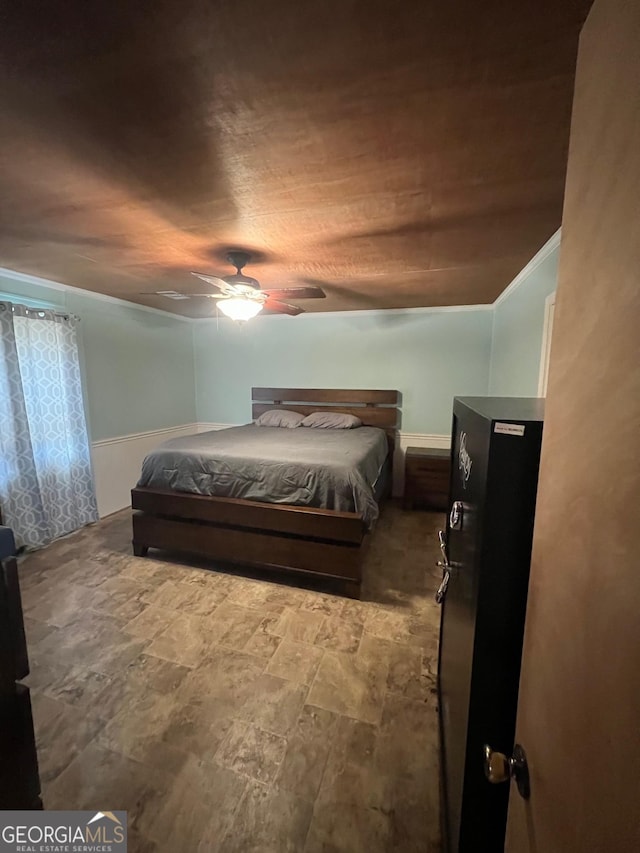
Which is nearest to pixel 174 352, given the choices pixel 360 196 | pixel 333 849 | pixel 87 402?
pixel 87 402

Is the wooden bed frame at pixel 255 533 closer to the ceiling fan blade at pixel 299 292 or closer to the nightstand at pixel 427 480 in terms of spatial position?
the nightstand at pixel 427 480

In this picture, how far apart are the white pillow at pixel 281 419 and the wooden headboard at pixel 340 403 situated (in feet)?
0.68

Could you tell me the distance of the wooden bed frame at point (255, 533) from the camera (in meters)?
2.30

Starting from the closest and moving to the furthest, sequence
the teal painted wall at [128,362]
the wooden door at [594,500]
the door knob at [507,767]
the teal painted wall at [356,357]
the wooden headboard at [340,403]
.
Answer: the wooden door at [594,500] < the door knob at [507,767] < the teal painted wall at [128,362] < the teal painted wall at [356,357] < the wooden headboard at [340,403]

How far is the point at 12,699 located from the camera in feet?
2.62

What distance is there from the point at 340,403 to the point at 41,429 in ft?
9.95

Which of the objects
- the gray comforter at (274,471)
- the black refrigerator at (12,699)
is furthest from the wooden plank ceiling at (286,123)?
the gray comforter at (274,471)

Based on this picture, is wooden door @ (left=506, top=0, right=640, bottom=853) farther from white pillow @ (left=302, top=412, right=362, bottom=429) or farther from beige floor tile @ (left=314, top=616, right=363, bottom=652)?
white pillow @ (left=302, top=412, right=362, bottom=429)

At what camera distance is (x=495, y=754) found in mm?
617

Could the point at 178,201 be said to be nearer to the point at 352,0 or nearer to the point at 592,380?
the point at 352,0

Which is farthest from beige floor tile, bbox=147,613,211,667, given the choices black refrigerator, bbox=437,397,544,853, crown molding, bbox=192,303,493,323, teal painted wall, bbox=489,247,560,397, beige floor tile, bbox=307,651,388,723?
crown molding, bbox=192,303,493,323

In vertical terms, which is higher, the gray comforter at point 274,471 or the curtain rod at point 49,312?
the curtain rod at point 49,312

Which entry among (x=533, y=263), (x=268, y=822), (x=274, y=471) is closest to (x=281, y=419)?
(x=274, y=471)

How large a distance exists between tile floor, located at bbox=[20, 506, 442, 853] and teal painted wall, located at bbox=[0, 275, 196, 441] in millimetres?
1739
